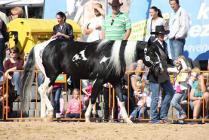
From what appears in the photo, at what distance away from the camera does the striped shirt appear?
1766 cm

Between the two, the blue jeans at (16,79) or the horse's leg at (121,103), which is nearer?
the horse's leg at (121,103)

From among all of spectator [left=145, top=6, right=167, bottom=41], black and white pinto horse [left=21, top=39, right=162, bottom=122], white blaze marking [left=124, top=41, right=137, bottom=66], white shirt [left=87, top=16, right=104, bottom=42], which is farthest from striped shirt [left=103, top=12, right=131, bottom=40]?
white shirt [left=87, top=16, right=104, bottom=42]

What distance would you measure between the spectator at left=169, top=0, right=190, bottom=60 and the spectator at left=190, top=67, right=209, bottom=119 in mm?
1275

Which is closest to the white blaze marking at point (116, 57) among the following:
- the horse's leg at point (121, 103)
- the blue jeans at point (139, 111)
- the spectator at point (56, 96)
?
the horse's leg at point (121, 103)

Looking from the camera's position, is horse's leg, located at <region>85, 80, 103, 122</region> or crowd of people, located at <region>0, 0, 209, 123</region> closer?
horse's leg, located at <region>85, 80, 103, 122</region>

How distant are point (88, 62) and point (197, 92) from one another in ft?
8.45

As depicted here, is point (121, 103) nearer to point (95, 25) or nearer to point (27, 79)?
point (27, 79)

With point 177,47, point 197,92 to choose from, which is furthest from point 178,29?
point 197,92

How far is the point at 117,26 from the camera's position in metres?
17.7

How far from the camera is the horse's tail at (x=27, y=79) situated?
1784 cm

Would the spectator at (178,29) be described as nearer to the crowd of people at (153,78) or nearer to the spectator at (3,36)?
the crowd of people at (153,78)

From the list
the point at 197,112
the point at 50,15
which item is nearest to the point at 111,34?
the point at 197,112

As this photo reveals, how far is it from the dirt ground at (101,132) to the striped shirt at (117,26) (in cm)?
297

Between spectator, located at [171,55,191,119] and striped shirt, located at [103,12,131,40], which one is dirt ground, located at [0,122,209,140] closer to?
spectator, located at [171,55,191,119]
